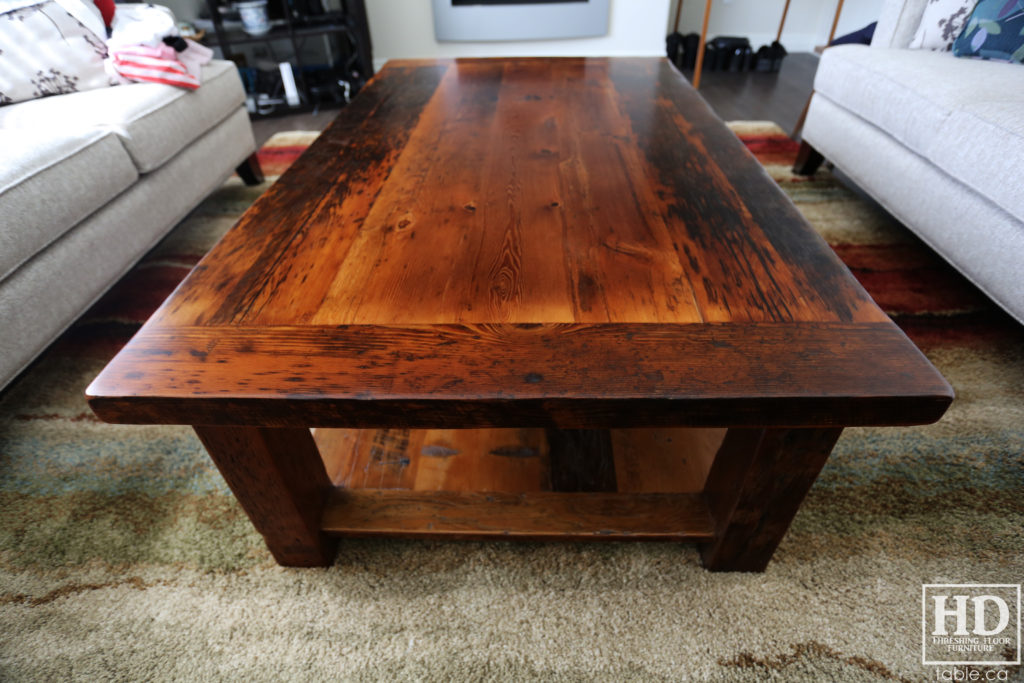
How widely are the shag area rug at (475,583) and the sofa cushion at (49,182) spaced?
1.25 feet

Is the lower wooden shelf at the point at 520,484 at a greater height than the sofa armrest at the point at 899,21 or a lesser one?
lesser

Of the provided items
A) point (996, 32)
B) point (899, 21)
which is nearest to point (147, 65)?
point (899, 21)

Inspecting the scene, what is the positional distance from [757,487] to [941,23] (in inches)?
66.2

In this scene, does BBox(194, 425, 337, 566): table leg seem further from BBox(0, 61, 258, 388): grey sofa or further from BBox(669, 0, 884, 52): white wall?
BBox(669, 0, 884, 52): white wall

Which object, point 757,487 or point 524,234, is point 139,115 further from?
point 757,487

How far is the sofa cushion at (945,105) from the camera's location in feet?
3.52

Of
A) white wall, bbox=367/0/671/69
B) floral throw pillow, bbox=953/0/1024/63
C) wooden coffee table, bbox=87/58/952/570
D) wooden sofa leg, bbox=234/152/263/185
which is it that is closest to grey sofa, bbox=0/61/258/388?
wooden sofa leg, bbox=234/152/263/185

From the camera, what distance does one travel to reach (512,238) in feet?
2.47

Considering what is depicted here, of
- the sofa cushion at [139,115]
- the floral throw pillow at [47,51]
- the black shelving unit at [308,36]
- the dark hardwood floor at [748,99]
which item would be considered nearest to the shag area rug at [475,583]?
the sofa cushion at [139,115]

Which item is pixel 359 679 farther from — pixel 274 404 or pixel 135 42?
→ pixel 135 42

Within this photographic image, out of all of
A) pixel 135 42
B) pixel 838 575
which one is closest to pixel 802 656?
pixel 838 575

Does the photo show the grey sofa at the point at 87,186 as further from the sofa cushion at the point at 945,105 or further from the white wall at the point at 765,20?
the white wall at the point at 765,20

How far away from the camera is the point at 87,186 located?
1174 millimetres

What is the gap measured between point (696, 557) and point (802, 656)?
17 cm
